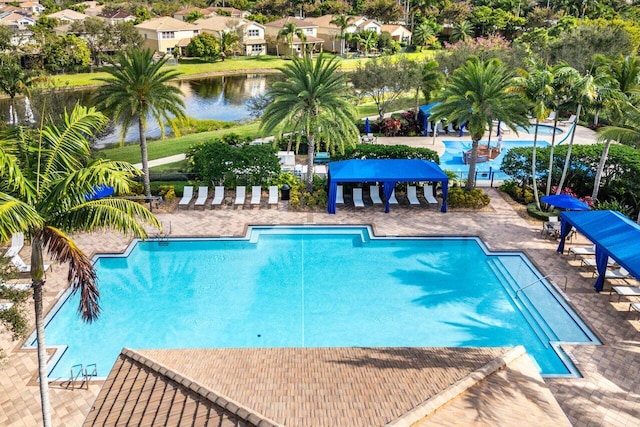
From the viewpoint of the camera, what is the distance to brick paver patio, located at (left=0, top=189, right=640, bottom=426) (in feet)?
42.7

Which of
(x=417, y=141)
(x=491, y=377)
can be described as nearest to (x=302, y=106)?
(x=417, y=141)

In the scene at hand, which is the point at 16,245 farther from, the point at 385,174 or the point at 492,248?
the point at 492,248

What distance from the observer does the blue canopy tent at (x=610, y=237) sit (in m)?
16.9

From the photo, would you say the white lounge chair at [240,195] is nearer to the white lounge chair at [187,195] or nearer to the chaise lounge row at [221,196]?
the chaise lounge row at [221,196]

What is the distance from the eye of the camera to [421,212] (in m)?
25.1

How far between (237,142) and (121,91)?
8.71m

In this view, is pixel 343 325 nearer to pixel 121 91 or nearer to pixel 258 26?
pixel 121 91

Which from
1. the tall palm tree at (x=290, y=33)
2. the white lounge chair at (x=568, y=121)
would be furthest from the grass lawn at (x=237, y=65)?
the white lounge chair at (x=568, y=121)

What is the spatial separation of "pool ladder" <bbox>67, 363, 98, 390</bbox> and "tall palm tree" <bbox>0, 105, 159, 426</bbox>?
332 centimetres

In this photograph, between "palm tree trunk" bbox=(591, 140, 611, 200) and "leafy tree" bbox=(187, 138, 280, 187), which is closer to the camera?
"palm tree trunk" bbox=(591, 140, 611, 200)

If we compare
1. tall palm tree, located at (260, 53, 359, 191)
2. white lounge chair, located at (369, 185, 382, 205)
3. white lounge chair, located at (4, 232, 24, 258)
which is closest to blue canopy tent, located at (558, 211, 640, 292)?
white lounge chair, located at (369, 185, 382, 205)

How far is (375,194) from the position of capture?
26312 mm

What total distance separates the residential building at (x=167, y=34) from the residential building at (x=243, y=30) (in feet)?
8.02

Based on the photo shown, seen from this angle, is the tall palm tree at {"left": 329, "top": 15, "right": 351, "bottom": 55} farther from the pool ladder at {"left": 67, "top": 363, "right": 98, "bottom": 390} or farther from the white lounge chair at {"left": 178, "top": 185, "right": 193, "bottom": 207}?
the pool ladder at {"left": 67, "top": 363, "right": 98, "bottom": 390}
